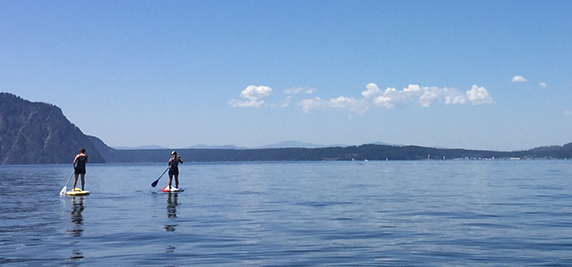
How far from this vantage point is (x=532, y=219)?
63.4 feet

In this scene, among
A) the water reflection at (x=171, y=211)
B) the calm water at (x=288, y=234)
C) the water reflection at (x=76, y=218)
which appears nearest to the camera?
the calm water at (x=288, y=234)

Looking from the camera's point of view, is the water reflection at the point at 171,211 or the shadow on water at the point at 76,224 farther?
the water reflection at the point at 171,211

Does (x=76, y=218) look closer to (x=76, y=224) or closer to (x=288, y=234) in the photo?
(x=76, y=224)

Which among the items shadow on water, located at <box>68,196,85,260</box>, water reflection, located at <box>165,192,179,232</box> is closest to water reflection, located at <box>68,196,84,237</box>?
shadow on water, located at <box>68,196,85,260</box>

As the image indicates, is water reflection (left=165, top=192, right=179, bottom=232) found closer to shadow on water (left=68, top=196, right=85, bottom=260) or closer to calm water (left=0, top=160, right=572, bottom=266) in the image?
calm water (left=0, top=160, right=572, bottom=266)

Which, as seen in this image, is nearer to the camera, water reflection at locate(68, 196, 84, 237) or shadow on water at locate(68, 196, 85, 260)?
shadow on water at locate(68, 196, 85, 260)

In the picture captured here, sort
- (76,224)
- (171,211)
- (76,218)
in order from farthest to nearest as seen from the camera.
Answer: (171,211)
(76,218)
(76,224)

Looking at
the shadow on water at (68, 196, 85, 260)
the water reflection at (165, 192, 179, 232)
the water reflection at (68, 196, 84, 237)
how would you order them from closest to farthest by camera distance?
the shadow on water at (68, 196, 85, 260) → the water reflection at (68, 196, 84, 237) → the water reflection at (165, 192, 179, 232)

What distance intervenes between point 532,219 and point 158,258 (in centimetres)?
1367

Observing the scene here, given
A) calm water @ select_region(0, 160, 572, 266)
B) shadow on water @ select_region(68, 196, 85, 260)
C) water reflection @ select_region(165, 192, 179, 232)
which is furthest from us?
water reflection @ select_region(165, 192, 179, 232)

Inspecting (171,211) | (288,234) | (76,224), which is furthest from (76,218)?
(288,234)

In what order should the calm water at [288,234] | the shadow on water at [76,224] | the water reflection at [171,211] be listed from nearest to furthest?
the calm water at [288,234], the shadow on water at [76,224], the water reflection at [171,211]

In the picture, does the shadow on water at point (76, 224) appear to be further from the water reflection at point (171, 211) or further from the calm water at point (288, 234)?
the water reflection at point (171, 211)

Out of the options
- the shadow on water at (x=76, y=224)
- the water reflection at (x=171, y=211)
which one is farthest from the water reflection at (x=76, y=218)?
the water reflection at (x=171, y=211)
